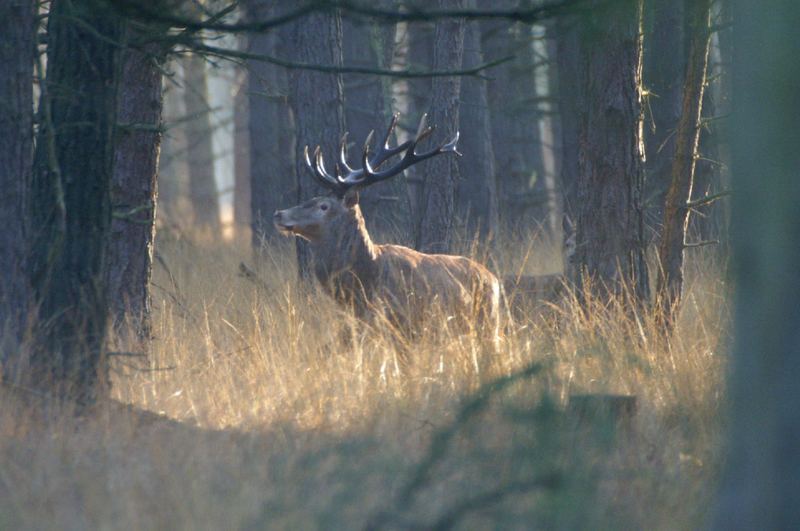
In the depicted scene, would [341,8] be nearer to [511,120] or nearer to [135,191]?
[135,191]

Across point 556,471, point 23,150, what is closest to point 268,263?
point 23,150

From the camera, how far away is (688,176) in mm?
8641

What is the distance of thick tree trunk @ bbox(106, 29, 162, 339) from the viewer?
7.44 m

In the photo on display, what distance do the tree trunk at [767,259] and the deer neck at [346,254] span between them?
6048mm

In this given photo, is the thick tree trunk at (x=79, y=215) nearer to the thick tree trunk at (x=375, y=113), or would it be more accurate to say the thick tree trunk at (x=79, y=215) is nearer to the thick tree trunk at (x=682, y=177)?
the thick tree trunk at (x=682, y=177)

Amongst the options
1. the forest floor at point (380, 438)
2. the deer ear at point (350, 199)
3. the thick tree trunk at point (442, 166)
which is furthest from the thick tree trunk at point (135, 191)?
the thick tree trunk at point (442, 166)

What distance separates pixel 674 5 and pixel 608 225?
6790mm

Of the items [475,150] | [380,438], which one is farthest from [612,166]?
[475,150]

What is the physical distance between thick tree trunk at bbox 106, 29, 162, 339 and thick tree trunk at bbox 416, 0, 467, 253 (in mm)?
5172

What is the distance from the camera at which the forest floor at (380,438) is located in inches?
163

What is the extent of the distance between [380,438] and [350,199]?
4.81m

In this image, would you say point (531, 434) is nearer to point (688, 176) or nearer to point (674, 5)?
point (688, 176)

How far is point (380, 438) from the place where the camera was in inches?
206

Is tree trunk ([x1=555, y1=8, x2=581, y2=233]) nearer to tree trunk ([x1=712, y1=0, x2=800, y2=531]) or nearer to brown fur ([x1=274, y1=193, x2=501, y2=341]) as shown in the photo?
brown fur ([x1=274, y1=193, x2=501, y2=341])
